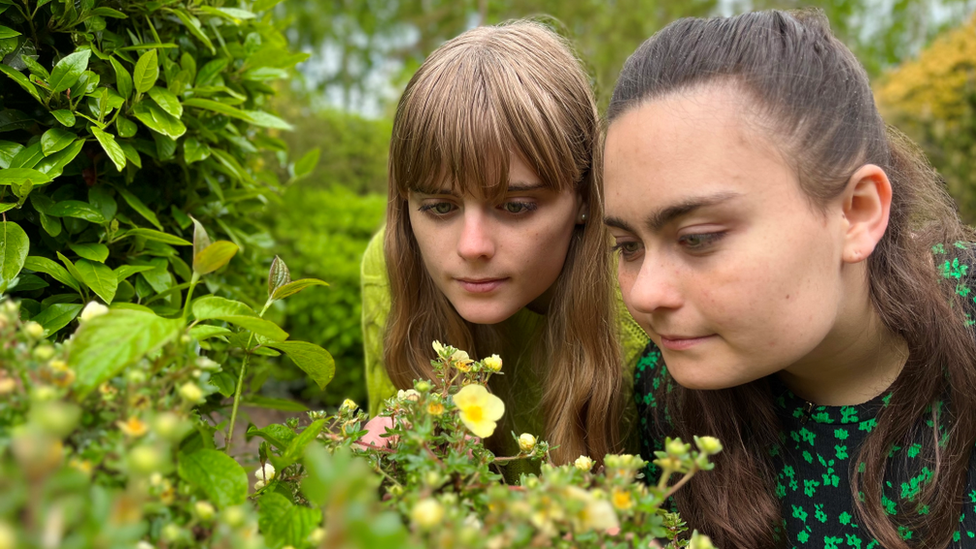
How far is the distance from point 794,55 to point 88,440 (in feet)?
4.53

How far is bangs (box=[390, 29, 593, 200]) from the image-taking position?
5.84 ft

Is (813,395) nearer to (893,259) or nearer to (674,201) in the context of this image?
(893,259)

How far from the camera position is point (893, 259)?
162 cm

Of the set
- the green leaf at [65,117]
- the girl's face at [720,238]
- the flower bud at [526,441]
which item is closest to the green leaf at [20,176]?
the green leaf at [65,117]

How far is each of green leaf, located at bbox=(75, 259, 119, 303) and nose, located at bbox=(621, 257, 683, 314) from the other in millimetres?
996

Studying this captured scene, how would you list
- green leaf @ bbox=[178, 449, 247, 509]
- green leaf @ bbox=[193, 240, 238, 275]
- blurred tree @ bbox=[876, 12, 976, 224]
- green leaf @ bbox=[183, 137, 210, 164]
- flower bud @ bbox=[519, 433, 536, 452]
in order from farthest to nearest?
blurred tree @ bbox=[876, 12, 976, 224], green leaf @ bbox=[183, 137, 210, 164], flower bud @ bbox=[519, 433, 536, 452], green leaf @ bbox=[193, 240, 238, 275], green leaf @ bbox=[178, 449, 247, 509]

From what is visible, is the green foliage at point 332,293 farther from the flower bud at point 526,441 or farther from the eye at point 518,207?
the flower bud at point 526,441

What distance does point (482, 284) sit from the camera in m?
1.89

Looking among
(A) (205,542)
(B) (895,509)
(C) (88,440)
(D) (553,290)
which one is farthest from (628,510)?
(D) (553,290)

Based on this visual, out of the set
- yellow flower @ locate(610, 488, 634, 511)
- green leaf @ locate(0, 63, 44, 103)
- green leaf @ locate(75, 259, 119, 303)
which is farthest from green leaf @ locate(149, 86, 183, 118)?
yellow flower @ locate(610, 488, 634, 511)

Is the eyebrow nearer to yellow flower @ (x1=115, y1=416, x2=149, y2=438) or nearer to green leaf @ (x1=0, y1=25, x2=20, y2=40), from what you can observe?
yellow flower @ (x1=115, y1=416, x2=149, y2=438)

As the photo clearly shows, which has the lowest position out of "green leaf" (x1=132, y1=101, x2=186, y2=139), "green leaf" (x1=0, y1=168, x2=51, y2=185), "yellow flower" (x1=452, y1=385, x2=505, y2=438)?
"yellow flower" (x1=452, y1=385, x2=505, y2=438)

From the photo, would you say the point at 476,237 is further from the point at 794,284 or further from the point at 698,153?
the point at 794,284

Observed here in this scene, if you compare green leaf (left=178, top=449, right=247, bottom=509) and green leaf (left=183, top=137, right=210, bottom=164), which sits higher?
green leaf (left=183, top=137, right=210, bottom=164)
